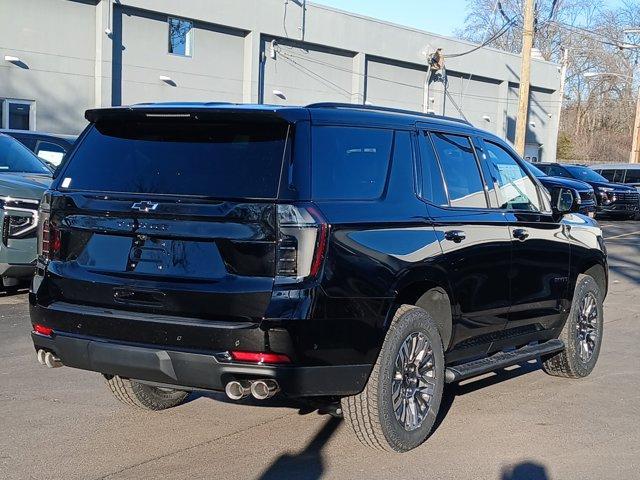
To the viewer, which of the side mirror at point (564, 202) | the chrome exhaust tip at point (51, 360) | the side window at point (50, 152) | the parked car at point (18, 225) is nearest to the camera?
the chrome exhaust tip at point (51, 360)

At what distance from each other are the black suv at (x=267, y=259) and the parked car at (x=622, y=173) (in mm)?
27782

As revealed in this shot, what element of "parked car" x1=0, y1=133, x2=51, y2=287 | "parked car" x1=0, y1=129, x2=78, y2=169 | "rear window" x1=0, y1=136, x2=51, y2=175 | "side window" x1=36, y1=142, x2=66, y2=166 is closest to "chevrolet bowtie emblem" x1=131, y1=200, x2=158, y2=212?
"parked car" x1=0, y1=133, x2=51, y2=287

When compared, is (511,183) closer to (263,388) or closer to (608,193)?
(263,388)

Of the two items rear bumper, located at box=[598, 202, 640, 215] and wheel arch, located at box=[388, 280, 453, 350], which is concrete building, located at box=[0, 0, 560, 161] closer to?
rear bumper, located at box=[598, 202, 640, 215]

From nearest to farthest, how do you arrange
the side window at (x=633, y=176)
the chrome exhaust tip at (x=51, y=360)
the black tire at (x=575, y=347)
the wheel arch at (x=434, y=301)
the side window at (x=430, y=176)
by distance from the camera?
the chrome exhaust tip at (x=51, y=360) < the wheel arch at (x=434, y=301) < the side window at (x=430, y=176) < the black tire at (x=575, y=347) < the side window at (x=633, y=176)

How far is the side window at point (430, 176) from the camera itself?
5969 millimetres

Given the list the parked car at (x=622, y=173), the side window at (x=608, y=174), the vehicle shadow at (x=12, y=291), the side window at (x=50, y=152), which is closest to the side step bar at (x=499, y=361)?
the vehicle shadow at (x=12, y=291)

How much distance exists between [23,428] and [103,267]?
1.45 meters

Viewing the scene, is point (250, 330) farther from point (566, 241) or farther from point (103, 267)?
point (566, 241)

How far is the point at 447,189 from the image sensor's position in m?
6.18

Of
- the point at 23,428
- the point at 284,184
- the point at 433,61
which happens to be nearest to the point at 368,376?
the point at 284,184

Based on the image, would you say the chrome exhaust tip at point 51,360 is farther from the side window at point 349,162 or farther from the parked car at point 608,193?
the parked car at point 608,193

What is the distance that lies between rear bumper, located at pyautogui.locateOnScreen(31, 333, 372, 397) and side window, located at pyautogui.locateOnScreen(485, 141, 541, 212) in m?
2.26

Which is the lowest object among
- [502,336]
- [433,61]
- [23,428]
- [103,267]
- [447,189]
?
[23,428]
